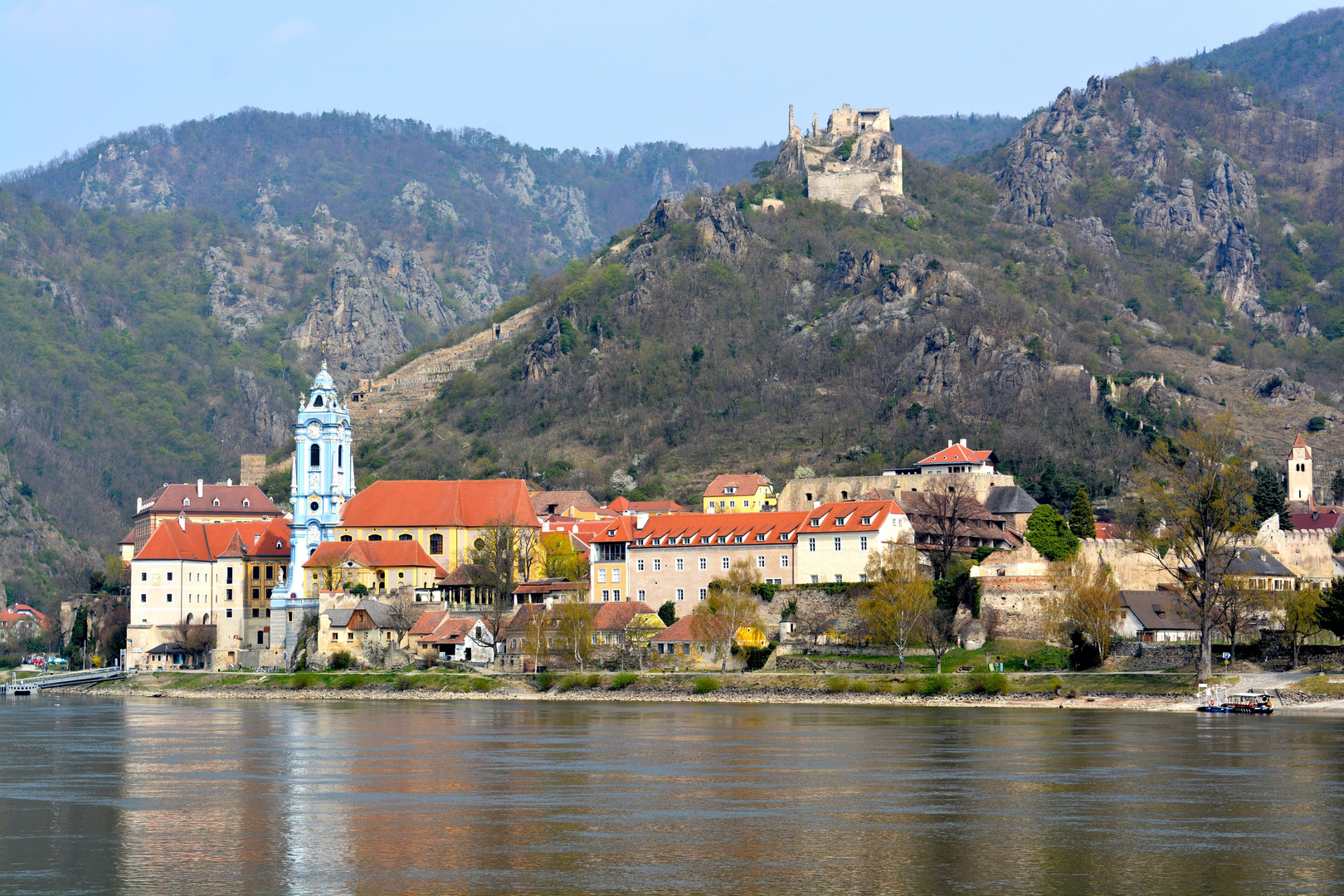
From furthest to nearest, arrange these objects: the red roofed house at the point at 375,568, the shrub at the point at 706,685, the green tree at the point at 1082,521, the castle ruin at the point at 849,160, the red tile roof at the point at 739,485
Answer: the castle ruin at the point at 849,160, the red tile roof at the point at 739,485, the red roofed house at the point at 375,568, the green tree at the point at 1082,521, the shrub at the point at 706,685

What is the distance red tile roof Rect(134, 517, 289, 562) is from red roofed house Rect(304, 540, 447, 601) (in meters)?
8.87

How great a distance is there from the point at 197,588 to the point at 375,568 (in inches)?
618

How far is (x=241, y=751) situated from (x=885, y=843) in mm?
28122

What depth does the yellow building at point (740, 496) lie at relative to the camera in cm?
11294

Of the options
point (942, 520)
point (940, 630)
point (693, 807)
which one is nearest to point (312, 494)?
point (942, 520)

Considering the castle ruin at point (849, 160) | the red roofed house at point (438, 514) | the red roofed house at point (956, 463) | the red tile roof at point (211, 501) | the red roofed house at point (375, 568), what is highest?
the castle ruin at point (849, 160)

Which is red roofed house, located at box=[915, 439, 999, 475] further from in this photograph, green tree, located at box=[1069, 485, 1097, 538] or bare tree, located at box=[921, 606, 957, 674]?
bare tree, located at box=[921, 606, 957, 674]

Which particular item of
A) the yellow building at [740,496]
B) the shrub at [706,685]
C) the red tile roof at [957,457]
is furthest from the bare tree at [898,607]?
the yellow building at [740,496]

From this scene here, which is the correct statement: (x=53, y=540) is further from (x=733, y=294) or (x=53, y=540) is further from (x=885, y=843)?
(x=885, y=843)

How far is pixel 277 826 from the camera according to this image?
37.4 m

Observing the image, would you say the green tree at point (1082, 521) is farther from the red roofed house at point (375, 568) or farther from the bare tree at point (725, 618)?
the red roofed house at point (375, 568)

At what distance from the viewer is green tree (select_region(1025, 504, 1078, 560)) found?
264 ft

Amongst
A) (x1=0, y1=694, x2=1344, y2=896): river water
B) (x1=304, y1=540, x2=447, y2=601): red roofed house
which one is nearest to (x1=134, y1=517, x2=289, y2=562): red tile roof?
(x1=304, y1=540, x2=447, y2=601): red roofed house

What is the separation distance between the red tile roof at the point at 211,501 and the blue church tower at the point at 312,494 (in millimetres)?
17795
